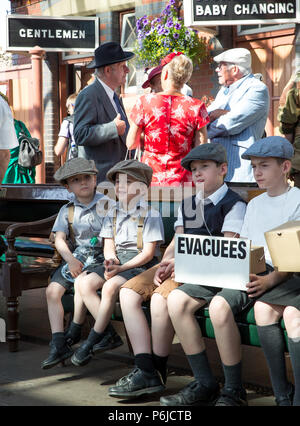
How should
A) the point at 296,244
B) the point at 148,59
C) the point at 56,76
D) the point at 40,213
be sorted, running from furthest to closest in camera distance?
1. the point at 56,76
2. the point at 148,59
3. the point at 40,213
4. the point at 296,244

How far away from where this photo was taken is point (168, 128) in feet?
14.3

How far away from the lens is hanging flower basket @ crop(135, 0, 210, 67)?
928cm

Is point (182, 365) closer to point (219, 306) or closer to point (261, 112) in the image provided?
point (219, 306)

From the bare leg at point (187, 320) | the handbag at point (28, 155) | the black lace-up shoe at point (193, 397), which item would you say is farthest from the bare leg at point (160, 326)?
the handbag at point (28, 155)

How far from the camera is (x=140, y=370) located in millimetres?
3414

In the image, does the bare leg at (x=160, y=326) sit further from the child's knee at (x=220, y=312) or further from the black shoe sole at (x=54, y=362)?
the black shoe sole at (x=54, y=362)

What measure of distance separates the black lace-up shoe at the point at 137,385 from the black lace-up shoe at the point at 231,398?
379 mm

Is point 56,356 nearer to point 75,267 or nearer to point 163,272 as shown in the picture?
point 75,267

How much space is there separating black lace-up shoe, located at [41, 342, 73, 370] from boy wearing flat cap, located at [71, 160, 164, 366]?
4.6 inches

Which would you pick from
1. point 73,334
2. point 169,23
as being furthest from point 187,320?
point 169,23

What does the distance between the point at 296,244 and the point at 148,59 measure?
6.93 metres

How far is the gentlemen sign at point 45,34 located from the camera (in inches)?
414

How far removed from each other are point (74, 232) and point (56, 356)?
2.46ft

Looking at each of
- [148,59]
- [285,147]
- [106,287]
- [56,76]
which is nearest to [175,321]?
[106,287]
